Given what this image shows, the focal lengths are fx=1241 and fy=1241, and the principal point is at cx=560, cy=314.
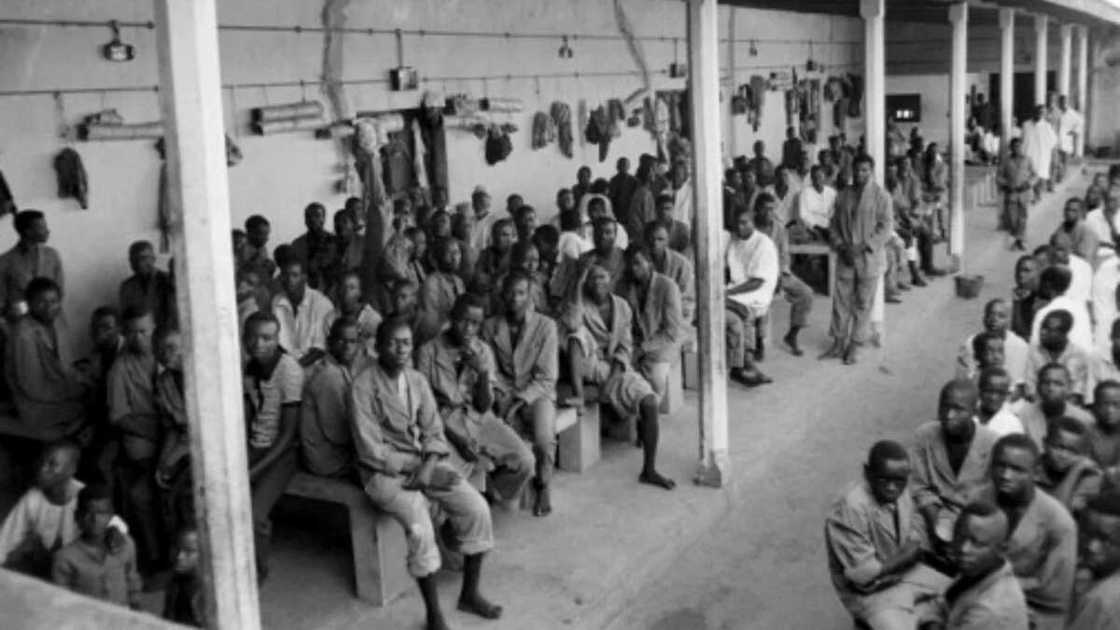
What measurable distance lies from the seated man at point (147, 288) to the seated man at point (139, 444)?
5.46 ft

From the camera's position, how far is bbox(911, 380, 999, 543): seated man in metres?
5.68

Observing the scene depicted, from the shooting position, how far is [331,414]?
5906mm

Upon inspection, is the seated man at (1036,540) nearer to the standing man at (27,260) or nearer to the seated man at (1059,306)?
the seated man at (1059,306)

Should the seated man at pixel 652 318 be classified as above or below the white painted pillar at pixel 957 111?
below

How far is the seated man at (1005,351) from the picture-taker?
7258mm

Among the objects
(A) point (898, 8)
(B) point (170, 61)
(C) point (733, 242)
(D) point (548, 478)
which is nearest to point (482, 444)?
(D) point (548, 478)

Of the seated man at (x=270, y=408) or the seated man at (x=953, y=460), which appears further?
the seated man at (x=270, y=408)

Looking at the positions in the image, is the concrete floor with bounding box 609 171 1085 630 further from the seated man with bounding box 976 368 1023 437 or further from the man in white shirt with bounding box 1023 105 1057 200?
the man in white shirt with bounding box 1023 105 1057 200

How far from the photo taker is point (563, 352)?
7.70 metres

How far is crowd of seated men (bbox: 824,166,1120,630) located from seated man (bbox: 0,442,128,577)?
9.98ft

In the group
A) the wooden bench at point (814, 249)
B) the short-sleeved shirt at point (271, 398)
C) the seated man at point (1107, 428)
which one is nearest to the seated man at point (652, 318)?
the short-sleeved shirt at point (271, 398)

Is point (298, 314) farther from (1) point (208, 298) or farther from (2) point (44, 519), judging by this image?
(1) point (208, 298)

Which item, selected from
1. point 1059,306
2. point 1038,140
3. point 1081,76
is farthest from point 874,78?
point 1081,76

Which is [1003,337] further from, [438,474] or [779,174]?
[779,174]
